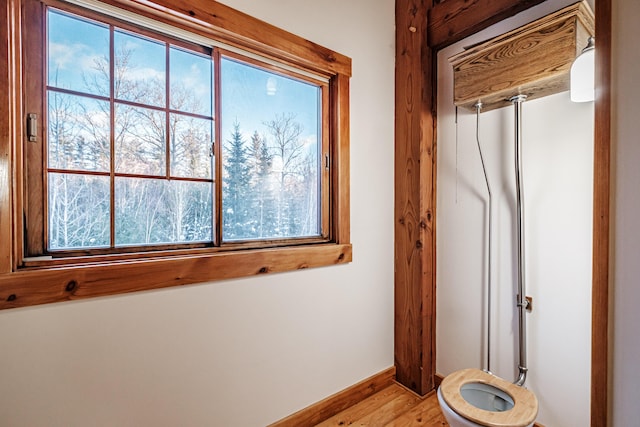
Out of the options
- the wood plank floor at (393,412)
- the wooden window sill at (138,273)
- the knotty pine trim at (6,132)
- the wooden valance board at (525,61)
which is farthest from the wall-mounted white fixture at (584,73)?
the knotty pine trim at (6,132)

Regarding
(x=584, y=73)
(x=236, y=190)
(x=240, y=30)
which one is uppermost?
A: (x=240, y=30)

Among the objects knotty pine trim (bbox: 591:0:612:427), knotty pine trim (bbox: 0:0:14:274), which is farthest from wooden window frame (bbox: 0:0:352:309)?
knotty pine trim (bbox: 591:0:612:427)

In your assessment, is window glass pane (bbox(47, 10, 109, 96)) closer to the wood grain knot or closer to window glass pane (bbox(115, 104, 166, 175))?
window glass pane (bbox(115, 104, 166, 175))

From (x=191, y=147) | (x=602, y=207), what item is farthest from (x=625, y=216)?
(x=191, y=147)

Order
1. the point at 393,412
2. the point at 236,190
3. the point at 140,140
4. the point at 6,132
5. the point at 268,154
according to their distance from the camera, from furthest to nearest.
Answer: the point at 393,412, the point at 268,154, the point at 236,190, the point at 140,140, the point at 6,132

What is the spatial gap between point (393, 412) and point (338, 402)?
33 cm

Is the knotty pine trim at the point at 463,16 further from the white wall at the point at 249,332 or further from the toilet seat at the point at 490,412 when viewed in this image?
the toilet seat at the point at 490,412

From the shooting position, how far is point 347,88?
1823 mm

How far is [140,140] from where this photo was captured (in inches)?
50.2

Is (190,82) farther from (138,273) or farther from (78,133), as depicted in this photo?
(138,273)

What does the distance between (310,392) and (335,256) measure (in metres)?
0.76

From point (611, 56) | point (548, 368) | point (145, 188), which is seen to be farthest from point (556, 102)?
point (145, 188)

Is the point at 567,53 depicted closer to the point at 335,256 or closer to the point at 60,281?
the point at 335,256

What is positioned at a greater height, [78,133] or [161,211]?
[78,133]
